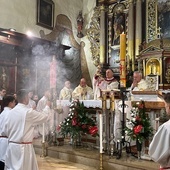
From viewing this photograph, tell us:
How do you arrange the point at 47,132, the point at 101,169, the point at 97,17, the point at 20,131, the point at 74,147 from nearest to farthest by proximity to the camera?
the point at 20,131 → the point at 101,169 → the point at 74,147 → the point at 47,132 → the point at 97,17

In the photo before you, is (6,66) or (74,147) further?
(6,66)

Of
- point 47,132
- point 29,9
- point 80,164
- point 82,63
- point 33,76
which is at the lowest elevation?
point 80,164

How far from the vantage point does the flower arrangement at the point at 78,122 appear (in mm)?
5305

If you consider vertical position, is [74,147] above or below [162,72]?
below

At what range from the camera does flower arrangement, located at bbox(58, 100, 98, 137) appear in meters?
5.30

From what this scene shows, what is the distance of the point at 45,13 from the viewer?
1064 centimetres

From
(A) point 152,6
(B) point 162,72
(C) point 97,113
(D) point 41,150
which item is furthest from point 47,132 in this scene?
(A) point 152,6

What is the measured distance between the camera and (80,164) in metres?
4.85

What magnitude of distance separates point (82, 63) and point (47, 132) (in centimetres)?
635

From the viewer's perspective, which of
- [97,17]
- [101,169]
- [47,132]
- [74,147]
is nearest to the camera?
[101,169]

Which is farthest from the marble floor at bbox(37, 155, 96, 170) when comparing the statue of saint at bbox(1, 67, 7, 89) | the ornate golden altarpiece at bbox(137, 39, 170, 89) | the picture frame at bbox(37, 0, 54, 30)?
the picture frame at bbox(37, 0, 54, 30)

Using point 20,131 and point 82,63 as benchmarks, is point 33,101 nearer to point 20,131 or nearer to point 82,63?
point 82,63

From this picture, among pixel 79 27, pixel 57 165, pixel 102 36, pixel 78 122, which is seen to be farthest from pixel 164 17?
pixel 57 165

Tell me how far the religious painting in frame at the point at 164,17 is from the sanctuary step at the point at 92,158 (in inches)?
229
